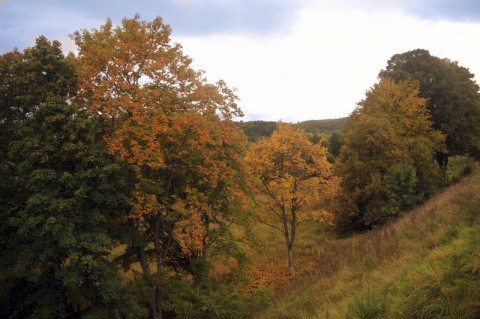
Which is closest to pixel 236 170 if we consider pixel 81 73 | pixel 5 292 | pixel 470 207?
pixel 81 73

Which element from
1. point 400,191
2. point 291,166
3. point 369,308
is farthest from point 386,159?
point 369,308

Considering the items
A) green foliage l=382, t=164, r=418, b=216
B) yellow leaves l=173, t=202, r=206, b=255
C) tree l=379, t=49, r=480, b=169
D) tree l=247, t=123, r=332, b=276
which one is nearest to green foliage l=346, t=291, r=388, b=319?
yellow leaves l=173, t=202, r=206, b=255

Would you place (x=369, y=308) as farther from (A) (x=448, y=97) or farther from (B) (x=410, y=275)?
(A) (x=448, y=97)

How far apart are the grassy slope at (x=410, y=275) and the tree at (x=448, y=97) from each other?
77.9 feet

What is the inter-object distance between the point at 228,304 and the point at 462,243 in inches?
312

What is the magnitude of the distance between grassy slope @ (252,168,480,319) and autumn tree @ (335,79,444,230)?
10.8 meters

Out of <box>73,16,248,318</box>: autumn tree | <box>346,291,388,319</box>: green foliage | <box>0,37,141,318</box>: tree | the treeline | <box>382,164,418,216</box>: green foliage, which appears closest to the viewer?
<box>346,291,388,319</box>: green foliage

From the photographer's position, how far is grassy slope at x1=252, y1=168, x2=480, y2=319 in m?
6.26

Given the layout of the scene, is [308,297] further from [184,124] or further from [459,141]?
[459,141]

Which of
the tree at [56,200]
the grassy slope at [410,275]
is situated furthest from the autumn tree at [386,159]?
the tree at [56,200]

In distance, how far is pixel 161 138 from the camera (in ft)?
39.8

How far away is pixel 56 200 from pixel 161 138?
161 inches

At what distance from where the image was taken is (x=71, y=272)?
958cm

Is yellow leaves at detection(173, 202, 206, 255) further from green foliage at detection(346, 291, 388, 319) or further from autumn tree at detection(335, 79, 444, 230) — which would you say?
autumn tree at detection(335, 79, 444, 230)
